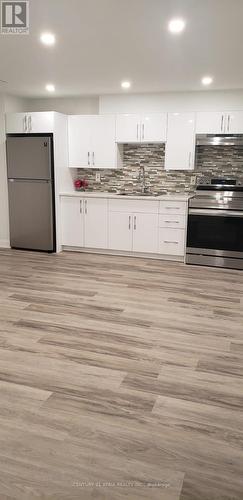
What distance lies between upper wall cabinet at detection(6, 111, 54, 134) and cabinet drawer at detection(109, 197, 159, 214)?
55.6 inches

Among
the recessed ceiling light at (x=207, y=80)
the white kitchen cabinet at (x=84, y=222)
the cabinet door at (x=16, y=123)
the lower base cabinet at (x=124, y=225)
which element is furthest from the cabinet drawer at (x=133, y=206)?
the cabinet door at (x=16, y=123)

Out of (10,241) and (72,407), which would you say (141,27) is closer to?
(72,407)

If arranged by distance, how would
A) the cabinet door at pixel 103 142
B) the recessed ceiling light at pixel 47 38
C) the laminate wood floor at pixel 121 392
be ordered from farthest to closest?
1. the cabinet door at pixel 103 142
2. the recessed ceiling light at pixel 47 38
3. the laminate wood floor at pixel 121 392

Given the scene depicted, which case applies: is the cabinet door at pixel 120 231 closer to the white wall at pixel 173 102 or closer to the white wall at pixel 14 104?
the white wall at pixel 173 102

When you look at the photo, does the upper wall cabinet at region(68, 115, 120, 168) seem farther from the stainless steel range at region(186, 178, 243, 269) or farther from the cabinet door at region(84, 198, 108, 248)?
the stainless steel range at region(186, 178, 243, 269)

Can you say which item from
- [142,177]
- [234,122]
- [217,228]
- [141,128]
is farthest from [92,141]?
[217,228]

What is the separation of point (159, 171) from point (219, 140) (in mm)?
1063

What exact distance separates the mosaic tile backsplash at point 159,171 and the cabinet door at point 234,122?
35 centimetres

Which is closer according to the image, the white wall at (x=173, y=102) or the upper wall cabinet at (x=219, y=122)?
the upper wall cabinet at (x=219, y=122)

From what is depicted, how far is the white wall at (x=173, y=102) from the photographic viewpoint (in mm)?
5184

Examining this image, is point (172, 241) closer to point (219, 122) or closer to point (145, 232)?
point (145, 232)

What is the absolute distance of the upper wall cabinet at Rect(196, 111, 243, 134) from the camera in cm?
508

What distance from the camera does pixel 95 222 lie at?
18.8ft

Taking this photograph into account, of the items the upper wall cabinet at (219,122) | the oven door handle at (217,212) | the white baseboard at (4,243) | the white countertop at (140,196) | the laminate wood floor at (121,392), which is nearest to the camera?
the laminate wood floor at (121,392)
